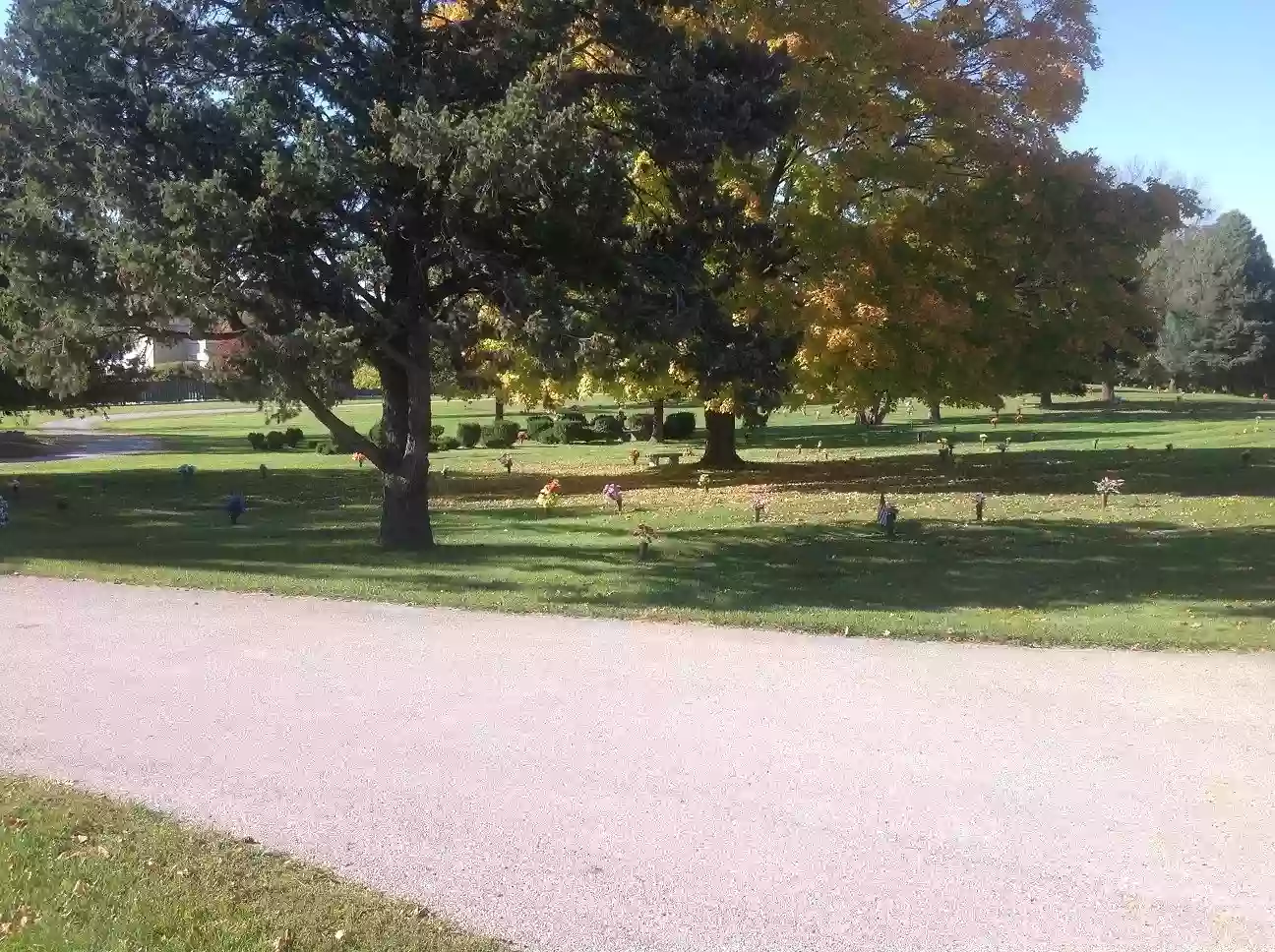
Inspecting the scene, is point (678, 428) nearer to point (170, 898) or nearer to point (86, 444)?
point (86, 444)

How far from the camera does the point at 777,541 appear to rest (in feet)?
52.2

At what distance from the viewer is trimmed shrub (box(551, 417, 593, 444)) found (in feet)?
131

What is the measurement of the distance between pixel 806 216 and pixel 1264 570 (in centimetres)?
1119

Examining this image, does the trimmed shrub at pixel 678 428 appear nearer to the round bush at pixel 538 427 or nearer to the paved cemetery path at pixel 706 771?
the round bush at pixel 538 427

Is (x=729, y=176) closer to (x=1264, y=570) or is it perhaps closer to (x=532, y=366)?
(x=532, y=366)

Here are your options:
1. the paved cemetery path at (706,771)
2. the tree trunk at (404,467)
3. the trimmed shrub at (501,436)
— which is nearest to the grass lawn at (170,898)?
the paved cemetery path at (706,771)

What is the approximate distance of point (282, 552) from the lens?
14.8 m

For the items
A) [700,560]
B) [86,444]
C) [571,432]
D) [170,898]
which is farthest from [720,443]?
[86,444]

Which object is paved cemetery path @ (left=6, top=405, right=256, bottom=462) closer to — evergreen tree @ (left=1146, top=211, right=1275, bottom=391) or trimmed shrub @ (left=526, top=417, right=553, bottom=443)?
trimmed shrub @ (left=526, top=417, right=553, bottom=443)

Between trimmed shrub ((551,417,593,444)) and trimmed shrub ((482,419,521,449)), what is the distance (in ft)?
4.60

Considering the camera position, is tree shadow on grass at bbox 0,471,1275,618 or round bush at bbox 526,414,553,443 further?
round bush at bbox 526,414,553,443

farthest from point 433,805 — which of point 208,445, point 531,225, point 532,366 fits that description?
point 208,445

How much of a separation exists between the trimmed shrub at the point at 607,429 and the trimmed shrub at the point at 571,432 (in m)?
0.33

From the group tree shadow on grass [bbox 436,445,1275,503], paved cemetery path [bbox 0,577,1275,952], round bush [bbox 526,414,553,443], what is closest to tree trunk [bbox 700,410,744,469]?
tree shadow on grass [bbox 436,445,1275,503]
